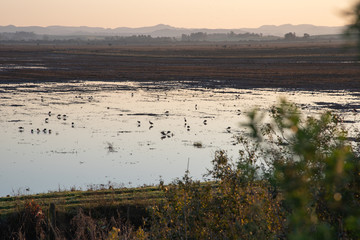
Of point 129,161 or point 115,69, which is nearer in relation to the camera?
point 129,161

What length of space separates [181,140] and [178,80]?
97.9ft

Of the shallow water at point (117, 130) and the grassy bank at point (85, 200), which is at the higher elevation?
the grassy bank at point (85, 200)

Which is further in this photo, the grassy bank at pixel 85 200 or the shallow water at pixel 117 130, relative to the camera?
the shallow water at pixel 117 130

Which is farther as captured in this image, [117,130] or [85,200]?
[117,130]

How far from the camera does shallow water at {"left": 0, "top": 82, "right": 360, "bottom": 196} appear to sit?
22875 mm

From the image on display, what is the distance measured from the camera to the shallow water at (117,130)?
22.9 m

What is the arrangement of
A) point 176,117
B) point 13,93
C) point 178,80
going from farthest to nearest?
point 178,80 → point 13,93 → point 176,117

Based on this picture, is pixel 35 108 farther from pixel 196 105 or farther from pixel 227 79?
pixel 227 79

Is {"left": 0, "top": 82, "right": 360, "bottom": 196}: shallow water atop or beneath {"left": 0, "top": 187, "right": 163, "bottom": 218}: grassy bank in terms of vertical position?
beneath

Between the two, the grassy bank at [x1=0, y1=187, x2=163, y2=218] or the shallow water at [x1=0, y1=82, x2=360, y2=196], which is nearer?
the grassy bank at [x1=0, y1=187, x2=163, y2=218]

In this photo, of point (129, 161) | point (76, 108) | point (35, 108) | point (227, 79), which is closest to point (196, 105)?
point (76, 108)

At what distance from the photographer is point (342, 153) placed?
8.25 feet

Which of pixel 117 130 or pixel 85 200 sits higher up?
pixel 85 200

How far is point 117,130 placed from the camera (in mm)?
30797
